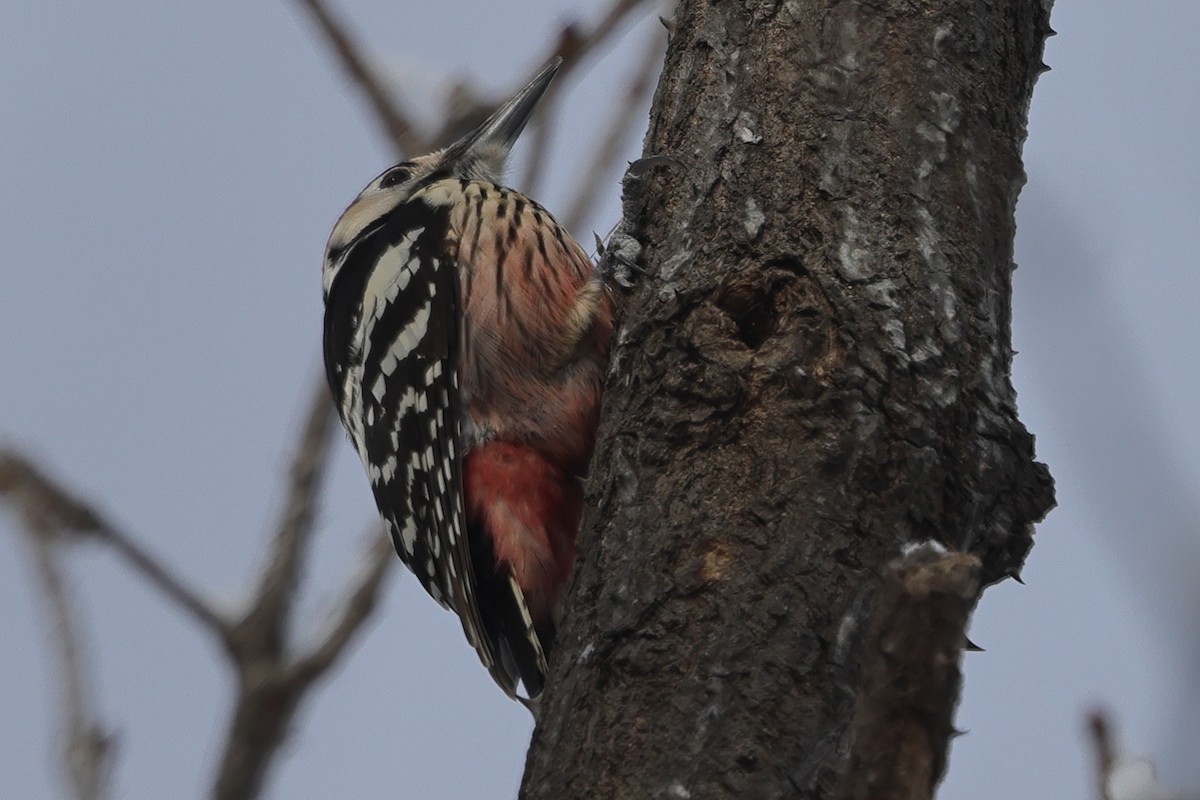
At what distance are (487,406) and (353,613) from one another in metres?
0.68

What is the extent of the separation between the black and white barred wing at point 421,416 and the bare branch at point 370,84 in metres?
0.81

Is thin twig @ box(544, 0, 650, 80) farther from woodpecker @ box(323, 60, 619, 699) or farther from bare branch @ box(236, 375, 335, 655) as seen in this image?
bare branch @ box(236, 375, 335, 655)

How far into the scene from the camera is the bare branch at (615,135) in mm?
4965

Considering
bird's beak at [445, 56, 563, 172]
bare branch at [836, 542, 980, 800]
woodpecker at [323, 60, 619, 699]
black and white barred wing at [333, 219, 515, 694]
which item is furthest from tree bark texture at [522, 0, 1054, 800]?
bird's beak at [445, 56, 563, 172]

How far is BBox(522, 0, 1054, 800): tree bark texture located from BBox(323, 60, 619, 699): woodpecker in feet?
2.17

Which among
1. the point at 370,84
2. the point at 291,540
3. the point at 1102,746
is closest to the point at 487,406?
the point at 291,540

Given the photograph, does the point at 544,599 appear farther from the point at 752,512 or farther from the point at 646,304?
the point at 752,512

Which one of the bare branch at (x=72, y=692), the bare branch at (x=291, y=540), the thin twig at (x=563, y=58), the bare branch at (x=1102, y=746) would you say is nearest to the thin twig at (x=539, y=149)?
the thin twig at (x=563, y=58)

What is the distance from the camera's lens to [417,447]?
379cm

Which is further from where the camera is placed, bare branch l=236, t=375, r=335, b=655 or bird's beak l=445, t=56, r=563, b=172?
bird's beak l=445, t=56, r=563, b=172

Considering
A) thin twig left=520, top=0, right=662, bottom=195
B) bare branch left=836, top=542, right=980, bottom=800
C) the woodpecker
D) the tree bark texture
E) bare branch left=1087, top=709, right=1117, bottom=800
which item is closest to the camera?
bare branch left=836, top=542, right=980, bottom=800

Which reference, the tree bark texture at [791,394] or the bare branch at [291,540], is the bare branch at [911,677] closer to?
the tree bark texture at [791,394]

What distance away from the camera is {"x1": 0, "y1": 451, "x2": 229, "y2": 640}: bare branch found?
3.69 meters

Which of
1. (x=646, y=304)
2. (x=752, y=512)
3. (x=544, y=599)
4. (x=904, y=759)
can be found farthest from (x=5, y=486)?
(x=904, y=759)
